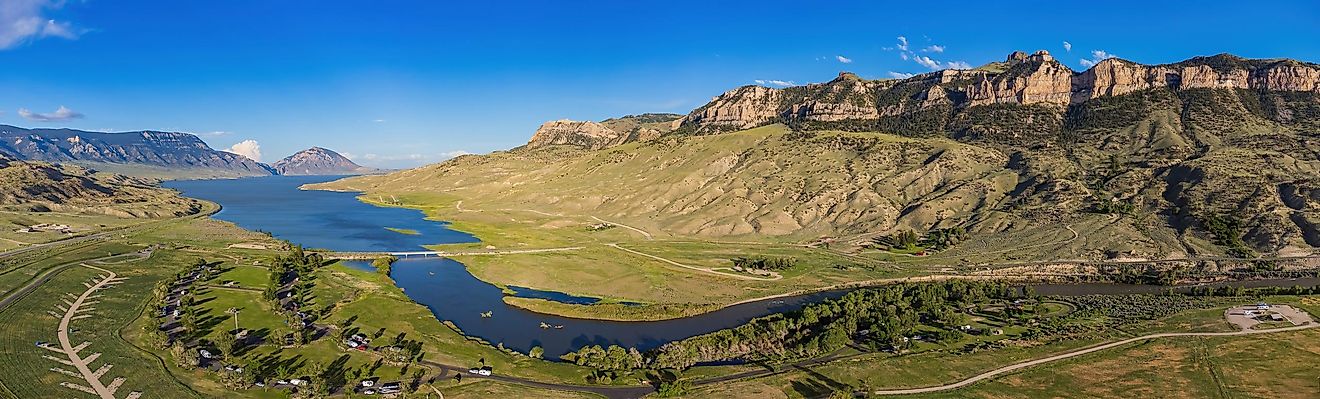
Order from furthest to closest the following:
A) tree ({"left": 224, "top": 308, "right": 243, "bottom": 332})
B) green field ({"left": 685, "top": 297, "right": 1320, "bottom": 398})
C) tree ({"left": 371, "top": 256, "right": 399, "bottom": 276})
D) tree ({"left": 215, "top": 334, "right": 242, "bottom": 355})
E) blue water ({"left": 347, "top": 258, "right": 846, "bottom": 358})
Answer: tree ({"left": 371, "top": 256, "right": 399, "bottom": 276}), tree ({"left": 224, "top": 308, "right": 243, "bottom": 332}), blue water ({"left": 347, "top": 258, "right": 846, "bottom": 358}), tree ({"left": 215, "top": 334, "right": 242, "bottom": 355}), green field ({"left": 685, "top": 297, "right": 1320, "bottom": 398})

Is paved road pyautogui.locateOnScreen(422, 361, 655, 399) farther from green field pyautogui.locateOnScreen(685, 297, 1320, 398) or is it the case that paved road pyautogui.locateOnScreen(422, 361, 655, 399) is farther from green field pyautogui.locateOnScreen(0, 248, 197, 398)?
green field pyautogui.locateOnScreen(0, 248, 197, 398)

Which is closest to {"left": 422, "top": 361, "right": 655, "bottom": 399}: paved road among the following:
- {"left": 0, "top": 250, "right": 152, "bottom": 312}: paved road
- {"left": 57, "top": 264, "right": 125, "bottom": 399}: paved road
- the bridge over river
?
{"left": 57, "top": 264, "right": 125, "bottom": 399}: paved road

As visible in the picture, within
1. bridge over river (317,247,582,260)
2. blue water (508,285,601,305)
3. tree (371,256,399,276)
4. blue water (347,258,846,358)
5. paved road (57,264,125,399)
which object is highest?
bridge over river (317,247,582,260)

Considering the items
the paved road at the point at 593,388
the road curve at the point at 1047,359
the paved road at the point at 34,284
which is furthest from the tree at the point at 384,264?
the road curve at the point at 1047,359

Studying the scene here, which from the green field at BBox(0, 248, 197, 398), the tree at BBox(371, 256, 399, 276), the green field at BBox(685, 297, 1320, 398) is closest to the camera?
the green field at BBox(0, 248, 197, 398)

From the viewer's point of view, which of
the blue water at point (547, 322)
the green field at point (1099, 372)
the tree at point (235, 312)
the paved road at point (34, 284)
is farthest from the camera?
the paved road at point (34, 284)

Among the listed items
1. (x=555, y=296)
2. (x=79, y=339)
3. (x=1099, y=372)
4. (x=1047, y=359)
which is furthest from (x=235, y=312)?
(x=1099, y=372)

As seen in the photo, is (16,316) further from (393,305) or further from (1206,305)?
(1206,305)

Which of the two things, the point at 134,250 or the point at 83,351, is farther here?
the point at 134,250

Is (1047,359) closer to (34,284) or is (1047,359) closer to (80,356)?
(80,356)

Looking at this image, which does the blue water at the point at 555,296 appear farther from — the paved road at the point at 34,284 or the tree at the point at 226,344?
the paved road at the point at 34,284

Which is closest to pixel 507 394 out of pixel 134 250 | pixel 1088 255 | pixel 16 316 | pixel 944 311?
pixel 944 311
